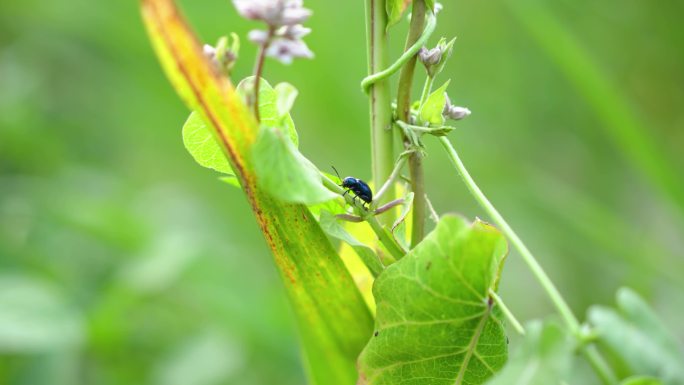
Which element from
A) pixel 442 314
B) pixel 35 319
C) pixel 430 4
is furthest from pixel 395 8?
pixel 35 319

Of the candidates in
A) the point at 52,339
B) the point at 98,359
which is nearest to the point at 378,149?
the point at 52,339

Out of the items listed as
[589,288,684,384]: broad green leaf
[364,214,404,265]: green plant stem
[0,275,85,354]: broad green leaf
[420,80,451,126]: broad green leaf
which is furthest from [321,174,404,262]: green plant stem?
[0,275,85,354]: broad green leaf

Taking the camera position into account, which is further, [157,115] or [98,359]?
[157,115]

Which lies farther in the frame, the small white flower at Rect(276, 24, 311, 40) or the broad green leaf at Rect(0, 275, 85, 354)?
the broad green leaf at Rect(0, 275, 85, 354)

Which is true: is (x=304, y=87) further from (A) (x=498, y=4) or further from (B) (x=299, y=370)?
(B) (x=299, y=370)

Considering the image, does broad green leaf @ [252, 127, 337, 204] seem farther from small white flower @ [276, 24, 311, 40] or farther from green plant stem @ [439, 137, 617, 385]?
green plant stem @ [439, 137, 617, 385]

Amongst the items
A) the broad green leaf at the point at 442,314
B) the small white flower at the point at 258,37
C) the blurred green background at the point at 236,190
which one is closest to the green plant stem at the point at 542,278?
the broad green leaf at the point at 442,314

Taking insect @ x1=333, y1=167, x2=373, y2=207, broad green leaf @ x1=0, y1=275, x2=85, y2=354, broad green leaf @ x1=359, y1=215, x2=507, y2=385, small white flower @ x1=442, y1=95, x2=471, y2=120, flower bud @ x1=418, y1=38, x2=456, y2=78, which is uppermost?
flower bud @ x1=418, y1=38, x2=456, y2=78

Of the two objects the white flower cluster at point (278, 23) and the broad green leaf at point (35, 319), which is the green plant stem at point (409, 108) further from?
the broad green leaf at point (35, 319)
